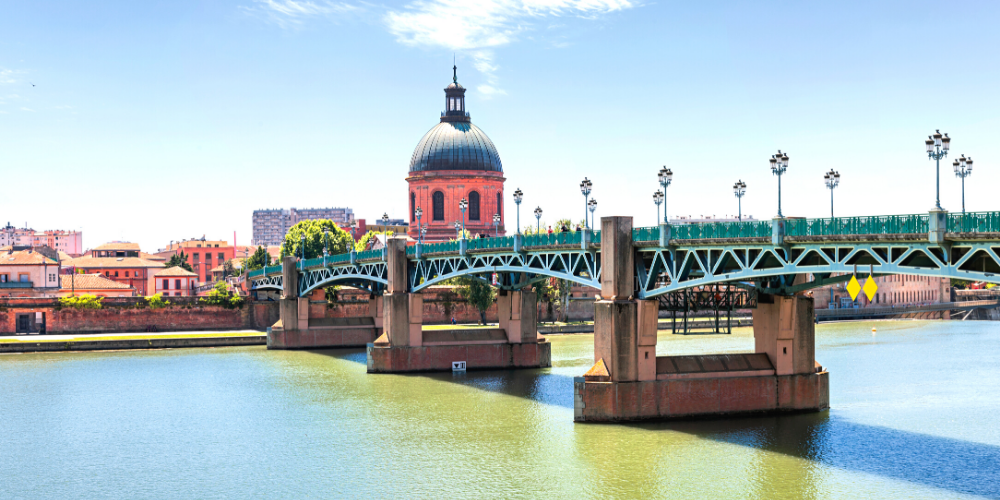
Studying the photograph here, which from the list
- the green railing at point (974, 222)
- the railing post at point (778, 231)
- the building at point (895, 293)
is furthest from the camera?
the building at point (895, 293)

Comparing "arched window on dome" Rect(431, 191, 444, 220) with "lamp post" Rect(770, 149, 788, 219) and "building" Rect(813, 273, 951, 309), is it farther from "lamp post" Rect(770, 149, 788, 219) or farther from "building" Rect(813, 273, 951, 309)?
"lamp post" Rect(770, 149, 788, 219)

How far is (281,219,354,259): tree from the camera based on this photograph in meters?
128

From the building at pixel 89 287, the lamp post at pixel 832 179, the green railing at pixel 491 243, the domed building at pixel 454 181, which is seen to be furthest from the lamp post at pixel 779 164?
the building at pixel 89 287

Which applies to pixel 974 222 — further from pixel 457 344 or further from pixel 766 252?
pixel 457 344

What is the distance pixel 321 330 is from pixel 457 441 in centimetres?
4827

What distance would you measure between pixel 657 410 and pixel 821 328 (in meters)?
73.9

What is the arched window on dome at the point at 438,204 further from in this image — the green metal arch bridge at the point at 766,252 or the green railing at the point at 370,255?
the green metal arch bridge at the point at 766,252

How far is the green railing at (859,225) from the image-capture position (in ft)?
112

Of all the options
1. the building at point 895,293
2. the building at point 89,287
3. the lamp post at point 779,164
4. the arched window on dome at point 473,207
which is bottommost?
the building at point 895,293

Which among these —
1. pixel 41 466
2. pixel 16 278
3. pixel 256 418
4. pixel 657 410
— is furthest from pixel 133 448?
pixel 16 278

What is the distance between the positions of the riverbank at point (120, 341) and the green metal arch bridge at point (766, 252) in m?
30.5

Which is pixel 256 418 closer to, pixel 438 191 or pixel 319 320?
pixel 319 320

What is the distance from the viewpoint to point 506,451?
4044 centimetres

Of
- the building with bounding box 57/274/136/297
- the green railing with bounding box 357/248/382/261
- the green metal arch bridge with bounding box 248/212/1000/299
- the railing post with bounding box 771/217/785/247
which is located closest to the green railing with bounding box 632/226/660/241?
the green metal arch bridge with bounding box 248/212/1000/299
